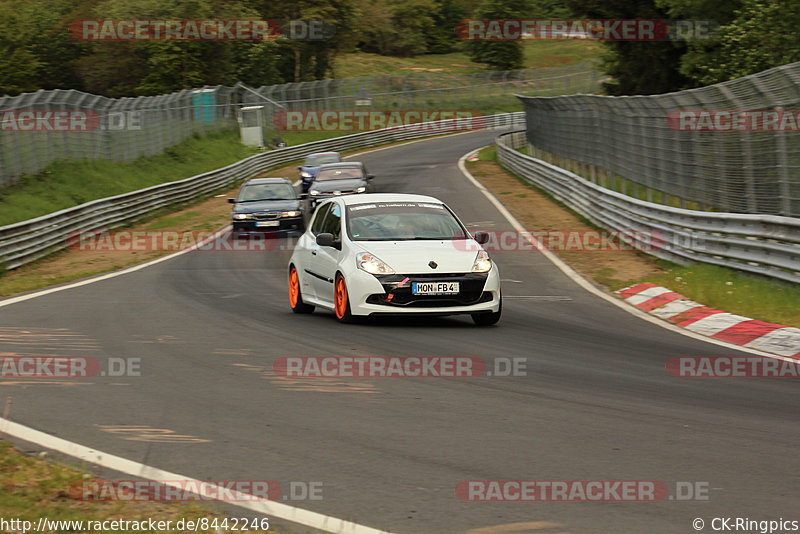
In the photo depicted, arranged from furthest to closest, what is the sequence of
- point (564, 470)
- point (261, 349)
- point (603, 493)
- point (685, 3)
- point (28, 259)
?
point (685, 3) → point (28, 259) → point (261, 349) → point (564, 470) → point (603, 493)

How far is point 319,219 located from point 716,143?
6.90 metres

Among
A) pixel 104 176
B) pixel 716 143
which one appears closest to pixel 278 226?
pixel 104 176

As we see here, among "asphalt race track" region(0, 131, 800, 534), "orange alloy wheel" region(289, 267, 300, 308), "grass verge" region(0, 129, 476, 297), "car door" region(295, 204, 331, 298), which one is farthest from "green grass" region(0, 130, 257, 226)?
"asphalt race track" region(0, 131, 800, 534)

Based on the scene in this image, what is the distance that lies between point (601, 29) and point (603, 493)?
Result: 40.1m

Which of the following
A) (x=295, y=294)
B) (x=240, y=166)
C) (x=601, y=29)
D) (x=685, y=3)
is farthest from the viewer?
(x=240, y=166)

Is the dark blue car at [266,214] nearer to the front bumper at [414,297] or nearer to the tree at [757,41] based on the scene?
the tree at [757,41]

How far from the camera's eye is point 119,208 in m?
31.2

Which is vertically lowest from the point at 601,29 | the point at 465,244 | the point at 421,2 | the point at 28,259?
the point at 28,259

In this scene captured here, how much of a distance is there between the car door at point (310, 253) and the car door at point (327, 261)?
5 centimetres

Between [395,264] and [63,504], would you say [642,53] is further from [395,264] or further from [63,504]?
[63,504]

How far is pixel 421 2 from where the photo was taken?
136250 millimetres

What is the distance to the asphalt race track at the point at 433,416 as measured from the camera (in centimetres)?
527

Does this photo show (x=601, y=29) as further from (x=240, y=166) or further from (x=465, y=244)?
(x=465, y=244)

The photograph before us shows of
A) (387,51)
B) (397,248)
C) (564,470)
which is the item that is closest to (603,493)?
(564,470)
